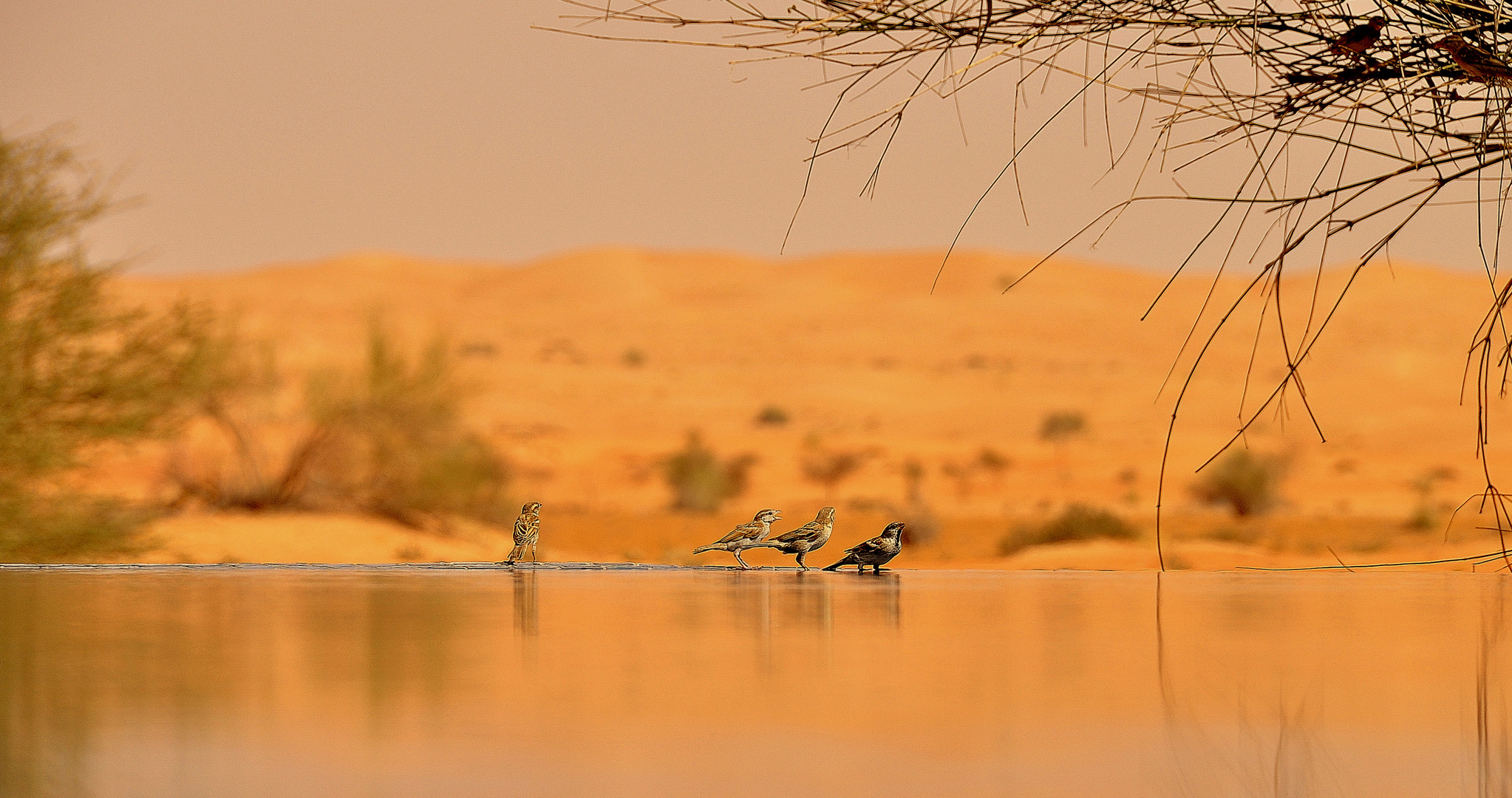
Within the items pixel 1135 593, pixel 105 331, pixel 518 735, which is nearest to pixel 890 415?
pixel 105 331

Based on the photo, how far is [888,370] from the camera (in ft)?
246

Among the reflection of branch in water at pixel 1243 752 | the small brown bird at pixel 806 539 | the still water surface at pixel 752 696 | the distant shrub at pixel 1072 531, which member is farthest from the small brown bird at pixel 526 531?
the distant shrub at pixel 1072 531

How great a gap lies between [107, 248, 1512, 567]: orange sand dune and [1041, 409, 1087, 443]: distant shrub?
2.91 feet

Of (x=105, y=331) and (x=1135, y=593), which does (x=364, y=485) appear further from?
(x=1135, y=593)

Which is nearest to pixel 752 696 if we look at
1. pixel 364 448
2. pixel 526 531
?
pixel 526 531

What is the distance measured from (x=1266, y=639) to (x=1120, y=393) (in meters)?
61.2

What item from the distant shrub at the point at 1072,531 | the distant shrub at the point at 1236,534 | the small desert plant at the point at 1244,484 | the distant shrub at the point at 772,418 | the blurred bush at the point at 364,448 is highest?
the distant shrub at the point at 772,418

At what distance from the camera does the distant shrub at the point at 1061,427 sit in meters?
53.9

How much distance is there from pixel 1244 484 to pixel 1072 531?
39.4 ft

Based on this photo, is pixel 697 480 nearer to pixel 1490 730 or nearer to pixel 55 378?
pixel 55 378

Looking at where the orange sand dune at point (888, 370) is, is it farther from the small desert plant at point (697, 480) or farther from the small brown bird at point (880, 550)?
the small brown bird at point (880, 550)

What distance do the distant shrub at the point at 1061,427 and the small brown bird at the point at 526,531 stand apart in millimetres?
44662

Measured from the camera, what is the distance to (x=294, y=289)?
10706 centimetres

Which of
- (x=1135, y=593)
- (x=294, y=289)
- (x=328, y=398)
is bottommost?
(x=1135, y=593)
